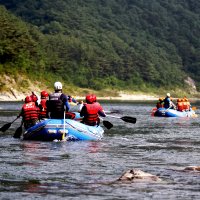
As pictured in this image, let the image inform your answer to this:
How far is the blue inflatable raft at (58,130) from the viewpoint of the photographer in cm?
2911

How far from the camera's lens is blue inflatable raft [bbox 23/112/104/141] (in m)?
29.1

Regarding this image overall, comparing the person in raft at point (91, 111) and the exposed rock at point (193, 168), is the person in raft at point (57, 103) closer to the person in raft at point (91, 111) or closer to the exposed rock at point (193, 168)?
the person in raft at point (91, 111)

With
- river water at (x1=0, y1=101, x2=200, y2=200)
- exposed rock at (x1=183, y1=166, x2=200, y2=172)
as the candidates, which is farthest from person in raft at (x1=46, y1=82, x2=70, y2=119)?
exposed rock at (x1=183, y1=166, x2=200, y2=172)

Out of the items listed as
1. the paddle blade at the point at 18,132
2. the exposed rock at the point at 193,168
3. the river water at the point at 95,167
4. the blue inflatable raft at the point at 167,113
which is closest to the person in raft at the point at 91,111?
the river water at the point at 95,167

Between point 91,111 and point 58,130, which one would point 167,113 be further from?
point 58,130

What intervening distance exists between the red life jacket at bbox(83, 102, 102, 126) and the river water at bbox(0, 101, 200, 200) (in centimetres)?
120

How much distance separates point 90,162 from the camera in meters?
22.1

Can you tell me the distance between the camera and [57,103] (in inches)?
1148

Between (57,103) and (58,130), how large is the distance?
1.15 meters

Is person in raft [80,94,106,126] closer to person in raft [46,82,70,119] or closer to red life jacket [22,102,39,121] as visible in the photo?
person in raft [46,82,70,119]

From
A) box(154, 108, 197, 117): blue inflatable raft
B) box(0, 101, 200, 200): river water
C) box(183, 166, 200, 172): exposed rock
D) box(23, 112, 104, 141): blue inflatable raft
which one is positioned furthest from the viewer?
box(154, 108, 197, 117): blue inflatable raft

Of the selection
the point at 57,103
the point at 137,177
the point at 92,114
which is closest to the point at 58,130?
the point at 57,103

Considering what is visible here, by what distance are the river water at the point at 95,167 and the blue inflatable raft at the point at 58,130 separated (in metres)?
0.57

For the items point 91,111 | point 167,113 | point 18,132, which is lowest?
point 167,113
